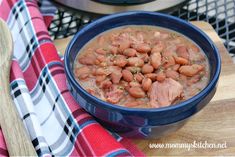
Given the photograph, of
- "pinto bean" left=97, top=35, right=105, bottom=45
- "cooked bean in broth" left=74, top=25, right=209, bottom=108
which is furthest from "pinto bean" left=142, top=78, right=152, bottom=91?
"pinto bean" left=97, top=35, right=105, bottom=45

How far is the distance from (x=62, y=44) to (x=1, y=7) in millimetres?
134

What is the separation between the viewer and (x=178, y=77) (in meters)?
0.59

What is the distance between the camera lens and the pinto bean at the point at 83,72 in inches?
23.6

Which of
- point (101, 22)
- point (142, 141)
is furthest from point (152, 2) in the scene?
point (142, 141)

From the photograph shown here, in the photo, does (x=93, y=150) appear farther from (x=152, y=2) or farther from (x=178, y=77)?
(x=152, y=2)

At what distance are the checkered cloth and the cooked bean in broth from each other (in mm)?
51

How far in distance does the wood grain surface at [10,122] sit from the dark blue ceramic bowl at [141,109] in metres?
0.08

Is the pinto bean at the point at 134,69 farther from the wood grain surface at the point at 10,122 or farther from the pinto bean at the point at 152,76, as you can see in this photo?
the wood grain surface at the point at 10,122

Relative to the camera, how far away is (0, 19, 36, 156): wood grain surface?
57 centimetres

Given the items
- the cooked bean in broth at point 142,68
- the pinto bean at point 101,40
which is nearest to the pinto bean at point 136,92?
the cooked bean in broth at point 142,68

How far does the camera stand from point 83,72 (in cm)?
60

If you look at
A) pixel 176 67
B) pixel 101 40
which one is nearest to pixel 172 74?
pixel 176 67

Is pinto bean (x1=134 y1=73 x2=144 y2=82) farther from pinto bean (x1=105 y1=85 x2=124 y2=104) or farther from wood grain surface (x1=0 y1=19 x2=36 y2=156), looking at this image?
wood grain surface (x1=0 y1=19 x2=36 y2=156)

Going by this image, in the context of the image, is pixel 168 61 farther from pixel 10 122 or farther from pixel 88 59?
pixel 10 122
